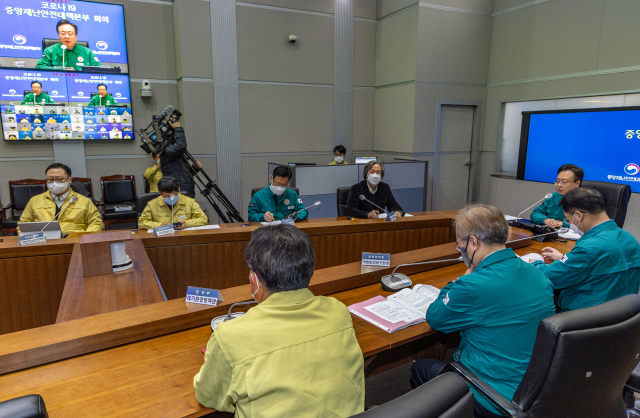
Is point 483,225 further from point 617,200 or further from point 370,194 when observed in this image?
point 370,194

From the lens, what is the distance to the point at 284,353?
926 mm

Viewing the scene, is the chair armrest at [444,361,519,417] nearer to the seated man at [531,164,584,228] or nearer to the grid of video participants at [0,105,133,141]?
the seated man at [531,164,584,228]

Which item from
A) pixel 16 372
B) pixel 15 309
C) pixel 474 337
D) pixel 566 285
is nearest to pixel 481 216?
pixel 474 337

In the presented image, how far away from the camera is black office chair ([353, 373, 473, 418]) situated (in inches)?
23.4

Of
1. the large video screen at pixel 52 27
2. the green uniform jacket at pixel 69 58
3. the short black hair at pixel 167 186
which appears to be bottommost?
the short black hair at pixel 167 186

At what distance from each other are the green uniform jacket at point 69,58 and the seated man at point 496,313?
494cm

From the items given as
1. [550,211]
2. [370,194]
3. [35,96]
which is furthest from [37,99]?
[550,211]

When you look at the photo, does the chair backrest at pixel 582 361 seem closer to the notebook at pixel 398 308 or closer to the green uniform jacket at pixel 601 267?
the notebook at pixel 398 308

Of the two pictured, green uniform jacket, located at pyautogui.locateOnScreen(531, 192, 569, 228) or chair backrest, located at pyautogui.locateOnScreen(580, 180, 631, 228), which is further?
green uniform jacket, located at pyautogui.locateOnScreen(531, 192, 569, 228)

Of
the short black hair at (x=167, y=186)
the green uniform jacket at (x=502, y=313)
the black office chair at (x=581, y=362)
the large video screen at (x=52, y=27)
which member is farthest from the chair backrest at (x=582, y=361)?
the large video screen at (x=52, y=27)

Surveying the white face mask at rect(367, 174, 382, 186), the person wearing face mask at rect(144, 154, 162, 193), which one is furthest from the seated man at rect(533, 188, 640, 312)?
the person wearing face mask at rect(144, 154, 162, 193)

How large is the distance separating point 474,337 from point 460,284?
202mm

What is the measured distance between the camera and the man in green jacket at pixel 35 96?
435cm

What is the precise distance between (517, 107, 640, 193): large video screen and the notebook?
3770mm
